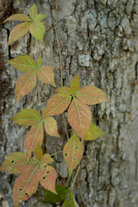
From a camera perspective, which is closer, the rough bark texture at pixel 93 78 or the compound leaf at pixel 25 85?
the compound leaf at pixel 25 85

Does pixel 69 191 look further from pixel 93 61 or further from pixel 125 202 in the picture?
pixel 93 61

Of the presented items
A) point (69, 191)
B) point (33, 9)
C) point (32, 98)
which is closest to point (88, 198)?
point (69, 191)

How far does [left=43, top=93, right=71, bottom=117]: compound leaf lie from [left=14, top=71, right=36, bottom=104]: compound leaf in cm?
13

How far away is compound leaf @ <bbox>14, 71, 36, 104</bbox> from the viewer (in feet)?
2.80

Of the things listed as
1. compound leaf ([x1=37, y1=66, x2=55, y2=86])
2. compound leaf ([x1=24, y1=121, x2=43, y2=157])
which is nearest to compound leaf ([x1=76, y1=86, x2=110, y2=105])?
compound leaf ([x1=37, y1=66, x2=55, y2=86])

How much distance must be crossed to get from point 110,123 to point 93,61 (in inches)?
15.4

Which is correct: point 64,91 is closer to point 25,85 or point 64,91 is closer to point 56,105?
point 56,105

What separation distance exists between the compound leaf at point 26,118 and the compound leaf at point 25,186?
Result: 0.78ft

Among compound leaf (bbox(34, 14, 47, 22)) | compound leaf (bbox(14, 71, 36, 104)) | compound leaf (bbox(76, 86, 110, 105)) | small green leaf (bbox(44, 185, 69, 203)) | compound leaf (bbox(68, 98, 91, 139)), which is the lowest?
small green leaf (bbox(44, 185, 69, 203))

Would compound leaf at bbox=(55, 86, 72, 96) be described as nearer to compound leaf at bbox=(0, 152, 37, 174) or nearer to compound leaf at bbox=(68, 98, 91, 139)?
compound leaf at bbox=(68, 98, 91, 139)

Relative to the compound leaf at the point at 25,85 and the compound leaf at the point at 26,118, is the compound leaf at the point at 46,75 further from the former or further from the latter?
Result: the compound leaf at the point at 26,118

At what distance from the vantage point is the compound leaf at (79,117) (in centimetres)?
76

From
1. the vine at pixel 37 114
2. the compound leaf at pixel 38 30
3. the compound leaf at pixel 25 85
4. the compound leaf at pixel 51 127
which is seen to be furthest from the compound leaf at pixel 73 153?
the compound leaf at pixel 38 30

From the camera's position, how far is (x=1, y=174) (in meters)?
1.09
